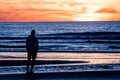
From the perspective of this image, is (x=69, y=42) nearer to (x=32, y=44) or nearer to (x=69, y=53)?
(x=69, y=53)

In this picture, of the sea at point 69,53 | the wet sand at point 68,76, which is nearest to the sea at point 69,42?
the sea at point 69,53

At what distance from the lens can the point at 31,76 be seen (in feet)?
51.7

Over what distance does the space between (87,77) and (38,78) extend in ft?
7.10

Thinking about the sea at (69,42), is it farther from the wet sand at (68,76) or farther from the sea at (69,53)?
the wet sand at (68,76)

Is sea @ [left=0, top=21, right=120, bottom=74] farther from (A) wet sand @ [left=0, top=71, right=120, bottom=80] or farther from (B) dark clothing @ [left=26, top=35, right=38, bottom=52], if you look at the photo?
(B) dark clothing @ [left=26, top=35, right=38, bottom=52]

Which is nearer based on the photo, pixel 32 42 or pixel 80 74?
pixel 32 42

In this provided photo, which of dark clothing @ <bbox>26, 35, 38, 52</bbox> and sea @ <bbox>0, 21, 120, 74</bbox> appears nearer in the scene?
dark clothing @ <bbox>26, 35, 38, 52</bbox>

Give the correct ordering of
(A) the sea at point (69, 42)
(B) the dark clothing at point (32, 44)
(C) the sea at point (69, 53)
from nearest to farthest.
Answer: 1. (B) the dark clothing at point (32, 44)
2. (C) the sea at point (69, 53)
3. (A) the sea at point (69, 42)

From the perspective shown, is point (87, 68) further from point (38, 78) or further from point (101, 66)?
point (38, 78)

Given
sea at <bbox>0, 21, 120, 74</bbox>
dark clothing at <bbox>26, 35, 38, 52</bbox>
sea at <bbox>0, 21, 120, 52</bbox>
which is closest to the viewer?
dark clothing at <bbox>26, 35, 38, 52</bbox>

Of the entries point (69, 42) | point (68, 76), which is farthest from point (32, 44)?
point (69, 42)

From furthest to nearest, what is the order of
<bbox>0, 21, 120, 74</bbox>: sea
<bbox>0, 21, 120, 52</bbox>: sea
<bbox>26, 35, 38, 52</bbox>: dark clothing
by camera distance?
<bbox>0, 21, 120, 52</bbox>: sea → <bbox>0, 21, 120, 74</bbox>: sea → <bbox>26, 35, 38, 52</bbox>: dark clothing

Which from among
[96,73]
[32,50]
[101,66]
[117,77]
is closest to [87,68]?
[101,66]

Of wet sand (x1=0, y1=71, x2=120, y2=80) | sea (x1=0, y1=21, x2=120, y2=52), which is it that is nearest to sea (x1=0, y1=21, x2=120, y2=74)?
sea (x1=0, y1=21, x2=120, y2=52)
